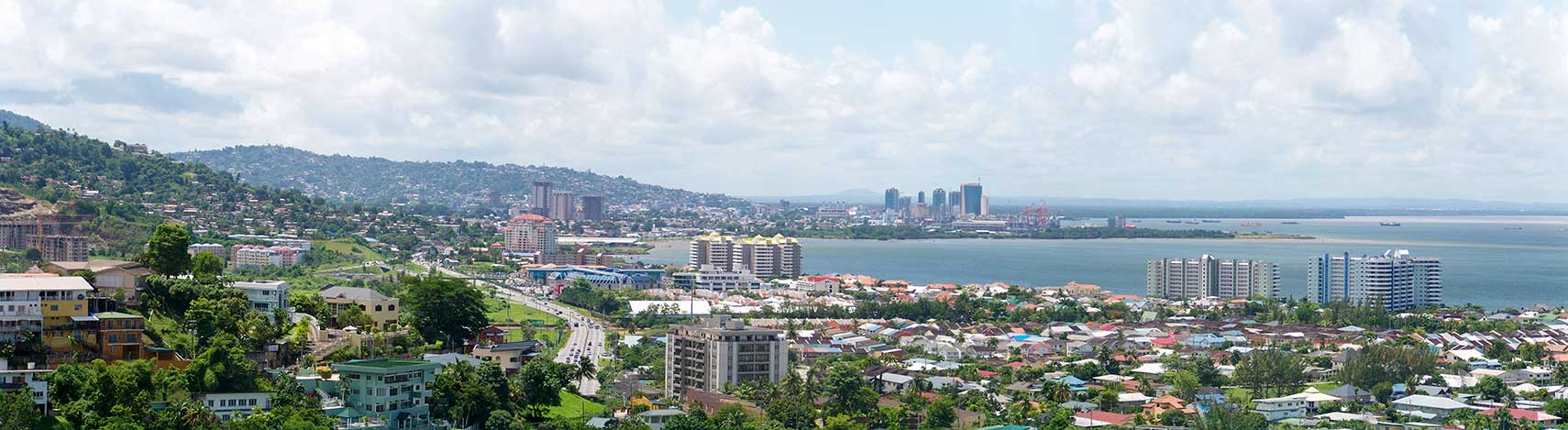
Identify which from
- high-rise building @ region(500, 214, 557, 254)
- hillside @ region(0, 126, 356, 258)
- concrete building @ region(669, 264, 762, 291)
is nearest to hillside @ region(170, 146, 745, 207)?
high-rise building @ region(500, 214, 557, 254)

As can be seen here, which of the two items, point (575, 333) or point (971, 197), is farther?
point (971, 197)

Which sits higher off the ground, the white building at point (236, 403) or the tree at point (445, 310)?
the tree at point (445, 310)

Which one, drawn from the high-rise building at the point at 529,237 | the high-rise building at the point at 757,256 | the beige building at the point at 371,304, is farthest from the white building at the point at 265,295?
the high-rise building at the point at 529,237

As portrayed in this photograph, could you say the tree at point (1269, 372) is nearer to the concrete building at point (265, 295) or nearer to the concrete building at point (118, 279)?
the concrete building at point (265, 295)

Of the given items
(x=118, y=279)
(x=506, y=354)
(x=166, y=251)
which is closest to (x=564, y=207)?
(x=506, y=354)

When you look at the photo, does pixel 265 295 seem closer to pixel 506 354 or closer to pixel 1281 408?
pixel 506 354

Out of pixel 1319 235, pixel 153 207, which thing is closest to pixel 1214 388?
pixel 153 207
